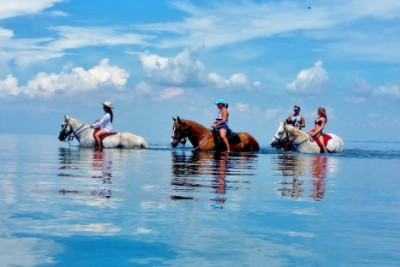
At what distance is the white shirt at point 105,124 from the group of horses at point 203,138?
14.6 inches

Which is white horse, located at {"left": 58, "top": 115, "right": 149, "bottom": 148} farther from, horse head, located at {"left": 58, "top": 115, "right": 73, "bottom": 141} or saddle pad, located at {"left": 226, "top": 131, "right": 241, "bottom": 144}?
saddle pad, located at {"left": 226, "top": 131, "right": 241, "bottom": 144}

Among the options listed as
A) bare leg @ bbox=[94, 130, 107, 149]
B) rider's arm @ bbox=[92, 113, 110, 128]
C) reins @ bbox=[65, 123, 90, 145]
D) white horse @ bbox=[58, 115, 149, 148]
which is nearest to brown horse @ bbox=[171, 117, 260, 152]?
rider's arm @ bbox=[92, 113, 110, 128]

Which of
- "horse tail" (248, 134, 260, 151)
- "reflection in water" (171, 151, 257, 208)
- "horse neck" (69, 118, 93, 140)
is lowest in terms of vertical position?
"reflection in water" (171, 151, 257, 208)

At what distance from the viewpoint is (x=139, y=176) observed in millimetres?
11867

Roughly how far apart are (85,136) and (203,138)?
17.1ft

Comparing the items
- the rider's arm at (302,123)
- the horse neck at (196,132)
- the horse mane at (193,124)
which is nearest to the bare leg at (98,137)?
Answer: the horse mane at (193,124)

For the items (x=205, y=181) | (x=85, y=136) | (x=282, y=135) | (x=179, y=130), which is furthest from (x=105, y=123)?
(x=205, y=181)

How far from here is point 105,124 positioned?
992 inches

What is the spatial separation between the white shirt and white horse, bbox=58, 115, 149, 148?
1.19ft

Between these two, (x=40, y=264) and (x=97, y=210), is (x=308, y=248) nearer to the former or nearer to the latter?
(x=40, y=264)

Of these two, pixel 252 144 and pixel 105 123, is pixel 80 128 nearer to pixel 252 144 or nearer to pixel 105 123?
pixel 105 123

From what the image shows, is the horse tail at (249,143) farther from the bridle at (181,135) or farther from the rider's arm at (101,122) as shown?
the rider's arm at (101,122)

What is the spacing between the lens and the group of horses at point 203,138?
23.4 meters

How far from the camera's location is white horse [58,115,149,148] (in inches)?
1004
